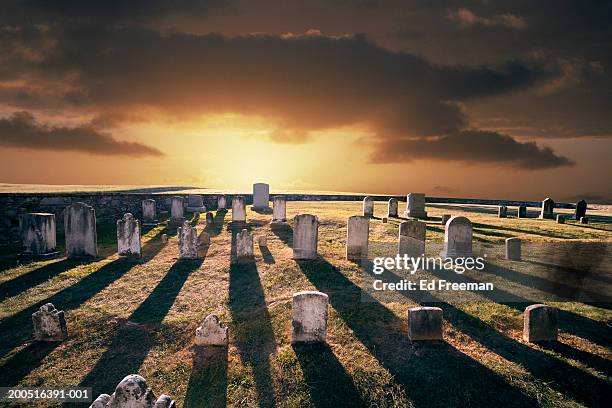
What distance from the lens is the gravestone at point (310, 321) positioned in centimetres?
636

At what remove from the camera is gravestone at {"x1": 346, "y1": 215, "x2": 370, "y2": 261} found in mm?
11406

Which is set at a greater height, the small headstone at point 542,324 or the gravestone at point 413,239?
the gravestone at point 413,239

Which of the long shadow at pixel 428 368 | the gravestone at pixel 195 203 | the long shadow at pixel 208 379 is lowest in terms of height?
the long shadow at pixel 208 379

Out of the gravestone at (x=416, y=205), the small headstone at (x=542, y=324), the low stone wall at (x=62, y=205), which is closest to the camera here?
the small headstone at (x=542, y=324)

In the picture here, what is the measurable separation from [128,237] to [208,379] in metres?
8.20

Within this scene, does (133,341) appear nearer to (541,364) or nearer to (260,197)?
(541,364)

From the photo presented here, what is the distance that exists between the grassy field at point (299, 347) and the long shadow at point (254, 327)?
1.3 inches

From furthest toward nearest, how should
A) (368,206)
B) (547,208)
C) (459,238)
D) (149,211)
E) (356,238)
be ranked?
(547,208) < (368,206) < (149,211) < (356,238) < (459,238)

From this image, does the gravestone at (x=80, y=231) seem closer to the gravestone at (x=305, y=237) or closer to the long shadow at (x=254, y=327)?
the long shadow at (x=254, y=327)

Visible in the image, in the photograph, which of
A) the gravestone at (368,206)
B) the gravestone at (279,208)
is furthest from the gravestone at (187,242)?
the gravestone at (368,206)

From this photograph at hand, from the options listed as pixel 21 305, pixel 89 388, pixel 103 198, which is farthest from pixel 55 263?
pixel 103 198

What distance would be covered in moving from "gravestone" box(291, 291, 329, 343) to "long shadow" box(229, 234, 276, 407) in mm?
582

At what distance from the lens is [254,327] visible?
22.9ft

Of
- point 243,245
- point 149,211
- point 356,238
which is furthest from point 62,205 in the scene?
point 356,238
